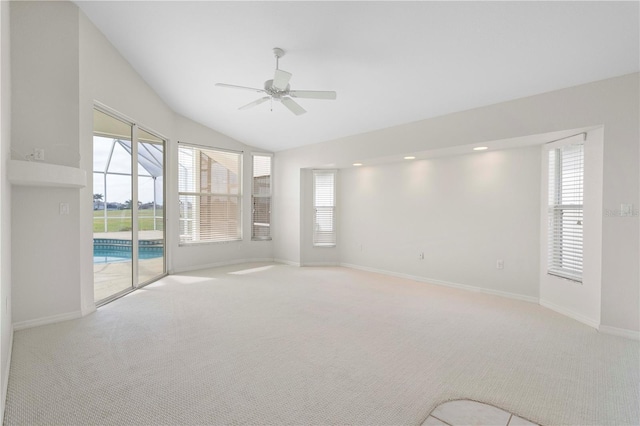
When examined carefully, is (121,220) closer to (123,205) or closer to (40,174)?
(123,205)

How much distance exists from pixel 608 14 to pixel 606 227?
81.2 inches

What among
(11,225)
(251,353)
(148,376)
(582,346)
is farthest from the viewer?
(11,225)

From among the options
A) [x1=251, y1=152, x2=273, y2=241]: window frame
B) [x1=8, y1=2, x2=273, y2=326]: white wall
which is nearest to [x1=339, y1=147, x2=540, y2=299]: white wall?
[x1=251, y1=152, x2=273, y2=241]: window frame

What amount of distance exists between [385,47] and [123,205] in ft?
13.9

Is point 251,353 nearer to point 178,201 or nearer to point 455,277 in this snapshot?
point 455,277

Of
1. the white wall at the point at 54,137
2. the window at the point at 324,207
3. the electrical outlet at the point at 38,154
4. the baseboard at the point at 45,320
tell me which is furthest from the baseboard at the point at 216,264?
the electrical outlet at the point at 38,154

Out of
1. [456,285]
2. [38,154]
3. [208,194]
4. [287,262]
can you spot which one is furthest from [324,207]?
[38,154]

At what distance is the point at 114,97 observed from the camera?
429cm

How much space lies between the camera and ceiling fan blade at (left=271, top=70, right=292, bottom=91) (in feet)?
10.2

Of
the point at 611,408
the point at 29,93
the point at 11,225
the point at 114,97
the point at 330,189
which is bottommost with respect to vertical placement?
the point at 611,408

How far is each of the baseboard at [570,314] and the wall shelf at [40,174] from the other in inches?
223

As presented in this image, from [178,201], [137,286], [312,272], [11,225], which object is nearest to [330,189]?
[312,272]

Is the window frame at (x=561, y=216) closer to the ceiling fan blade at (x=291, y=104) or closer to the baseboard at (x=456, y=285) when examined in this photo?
the baseboard at (x=456, y=285)

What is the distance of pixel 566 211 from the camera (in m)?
3.99
